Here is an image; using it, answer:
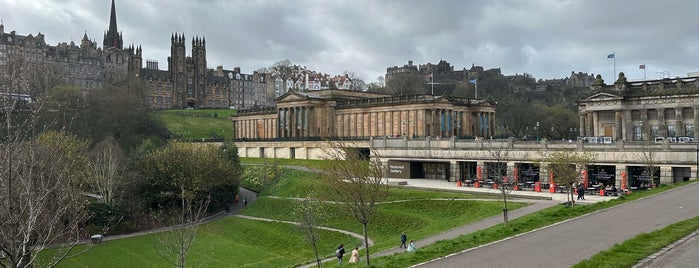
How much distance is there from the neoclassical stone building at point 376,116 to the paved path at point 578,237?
4781cm

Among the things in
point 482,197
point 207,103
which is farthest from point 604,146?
point 207,103

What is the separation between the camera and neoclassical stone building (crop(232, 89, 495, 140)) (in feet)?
249

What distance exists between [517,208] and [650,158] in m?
12.1

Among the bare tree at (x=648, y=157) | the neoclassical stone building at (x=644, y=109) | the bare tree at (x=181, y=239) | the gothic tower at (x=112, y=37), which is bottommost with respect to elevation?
the bare tree at (x=181, y=239)

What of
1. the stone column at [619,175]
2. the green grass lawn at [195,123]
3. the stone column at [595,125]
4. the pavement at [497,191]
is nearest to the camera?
the pavement at [497,191]

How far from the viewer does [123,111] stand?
93875 mm

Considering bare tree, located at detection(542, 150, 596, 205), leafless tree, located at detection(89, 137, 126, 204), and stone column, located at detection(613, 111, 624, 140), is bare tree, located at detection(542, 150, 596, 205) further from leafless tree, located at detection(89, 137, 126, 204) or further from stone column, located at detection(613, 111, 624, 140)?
leafless tree, located at detection(89, 137, 126, 204)

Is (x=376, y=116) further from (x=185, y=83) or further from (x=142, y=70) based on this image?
(x=142, y=70)

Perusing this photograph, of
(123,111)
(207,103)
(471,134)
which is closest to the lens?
(471,134)

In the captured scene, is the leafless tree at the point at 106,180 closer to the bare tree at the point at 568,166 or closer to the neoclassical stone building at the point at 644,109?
the bare tree at the point at 568,166

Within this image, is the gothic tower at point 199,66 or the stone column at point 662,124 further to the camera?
the gothic tower at point 199,66

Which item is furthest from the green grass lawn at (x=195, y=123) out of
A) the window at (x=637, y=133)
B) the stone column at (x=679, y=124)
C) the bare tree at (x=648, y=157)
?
the bare tree at (x=648, y=157)

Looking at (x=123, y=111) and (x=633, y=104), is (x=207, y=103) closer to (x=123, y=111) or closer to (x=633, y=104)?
(x=123, y=111)

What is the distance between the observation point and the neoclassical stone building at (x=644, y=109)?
183 ft
